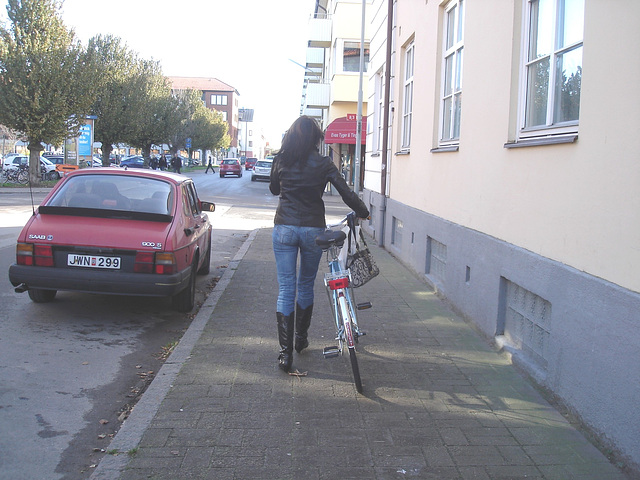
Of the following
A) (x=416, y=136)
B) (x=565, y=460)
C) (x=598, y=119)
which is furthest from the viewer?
(x=416, y=136)

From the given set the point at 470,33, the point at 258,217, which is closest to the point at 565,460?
the point at 470,33

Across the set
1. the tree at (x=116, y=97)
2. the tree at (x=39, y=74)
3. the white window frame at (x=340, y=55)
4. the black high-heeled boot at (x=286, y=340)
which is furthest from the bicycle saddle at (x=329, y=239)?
the tree at (x=116, y=97)

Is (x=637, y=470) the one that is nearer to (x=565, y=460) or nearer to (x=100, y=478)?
(x=565, y=460)

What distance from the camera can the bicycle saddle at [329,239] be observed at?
15.1 feet

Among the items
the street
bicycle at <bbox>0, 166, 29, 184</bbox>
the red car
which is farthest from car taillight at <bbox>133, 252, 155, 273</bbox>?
bicycle at <bbox>0, 166, 29, 184</bbox>

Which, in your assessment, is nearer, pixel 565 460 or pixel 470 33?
pixel 565 460

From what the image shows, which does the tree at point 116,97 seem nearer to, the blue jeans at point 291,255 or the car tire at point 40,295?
the car tire at point 40,295

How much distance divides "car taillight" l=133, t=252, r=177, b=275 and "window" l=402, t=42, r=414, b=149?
5978mm

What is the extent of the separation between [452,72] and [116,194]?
4.52 meters

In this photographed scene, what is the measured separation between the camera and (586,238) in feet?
12.9

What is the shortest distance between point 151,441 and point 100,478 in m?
0.46

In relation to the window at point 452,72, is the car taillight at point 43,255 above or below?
below

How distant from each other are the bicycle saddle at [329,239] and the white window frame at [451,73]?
342cm

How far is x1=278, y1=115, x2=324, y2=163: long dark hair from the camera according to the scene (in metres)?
4.86
